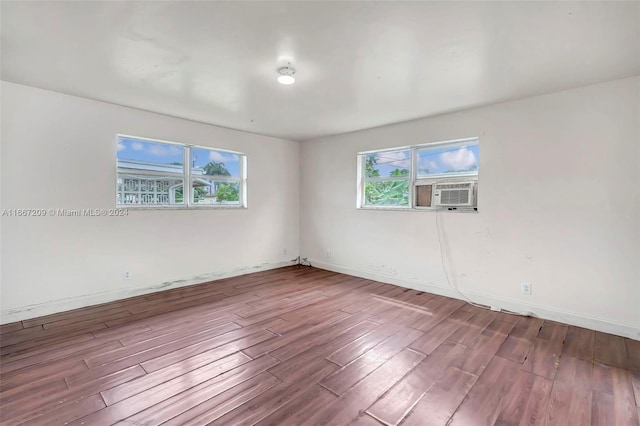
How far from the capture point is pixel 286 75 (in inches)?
109

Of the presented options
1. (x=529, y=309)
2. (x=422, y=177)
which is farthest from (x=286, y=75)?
(x=529, y=309)

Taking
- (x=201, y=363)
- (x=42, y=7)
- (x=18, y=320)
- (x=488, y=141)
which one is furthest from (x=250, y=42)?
(x=18, y=320)

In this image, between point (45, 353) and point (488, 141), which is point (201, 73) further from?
point (488, 141)

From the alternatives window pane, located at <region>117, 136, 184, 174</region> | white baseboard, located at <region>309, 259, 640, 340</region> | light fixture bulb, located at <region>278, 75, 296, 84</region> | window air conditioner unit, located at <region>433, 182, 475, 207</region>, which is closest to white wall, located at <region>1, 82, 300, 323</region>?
window pane, located at <region>117, 136, 184, 174</region>

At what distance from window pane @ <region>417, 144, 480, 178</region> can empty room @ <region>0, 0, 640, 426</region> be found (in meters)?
0.03

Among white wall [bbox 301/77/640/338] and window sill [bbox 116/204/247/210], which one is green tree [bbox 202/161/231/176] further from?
white wall [bbox 301/77/640/338]

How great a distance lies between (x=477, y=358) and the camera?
245cm

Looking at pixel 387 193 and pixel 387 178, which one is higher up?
pixel 387 178

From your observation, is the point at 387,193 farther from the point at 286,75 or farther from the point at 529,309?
the point at 286,75

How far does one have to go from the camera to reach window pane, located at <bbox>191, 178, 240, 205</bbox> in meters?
4.69

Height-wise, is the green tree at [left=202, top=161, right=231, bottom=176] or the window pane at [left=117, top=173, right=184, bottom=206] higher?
the green tree at [left=202, top=161, right=231, bottom=176]

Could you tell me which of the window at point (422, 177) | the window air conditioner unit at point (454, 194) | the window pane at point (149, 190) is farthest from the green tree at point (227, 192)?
the window air conditioner unit at point (454, 194)

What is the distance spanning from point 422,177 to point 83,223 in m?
4.47

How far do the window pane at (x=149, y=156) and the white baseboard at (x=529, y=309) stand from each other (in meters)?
3.52
